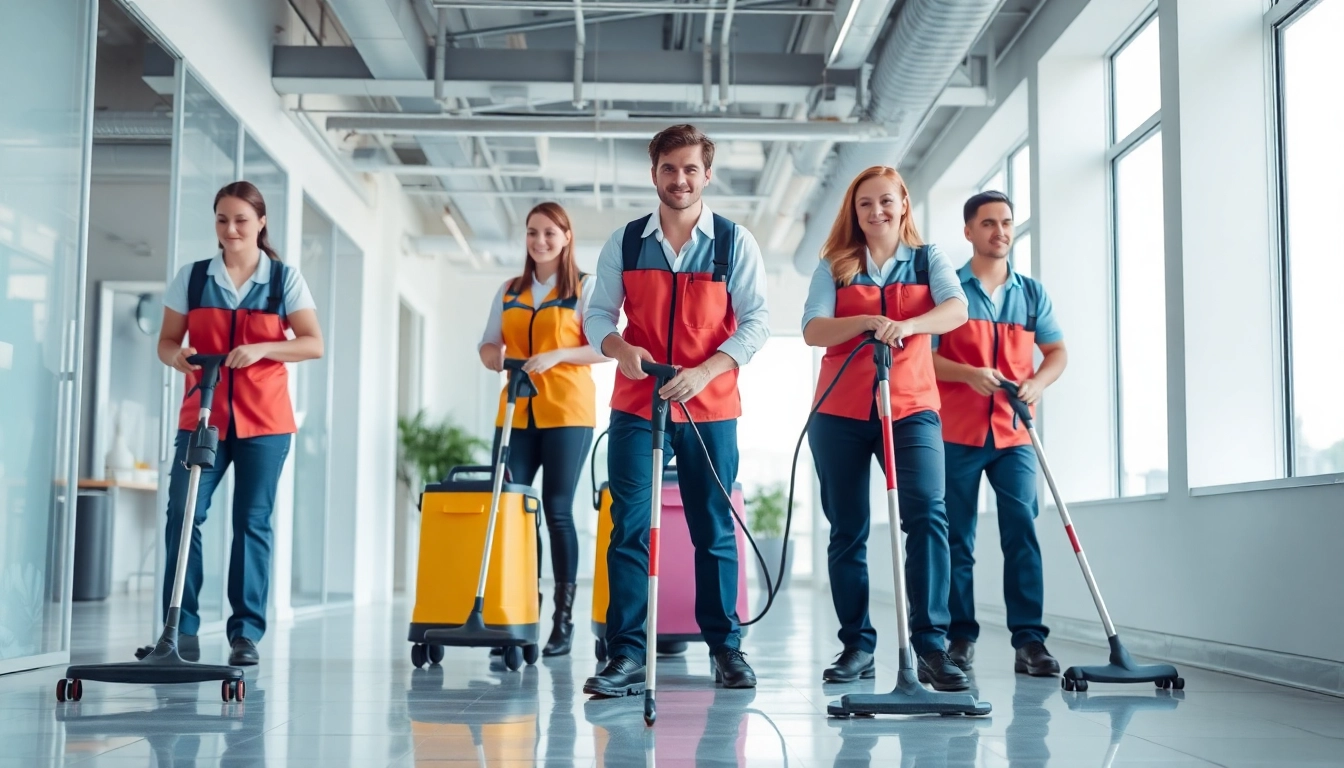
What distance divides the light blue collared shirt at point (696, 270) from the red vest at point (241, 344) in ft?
3.84

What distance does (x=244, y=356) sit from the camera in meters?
3.61

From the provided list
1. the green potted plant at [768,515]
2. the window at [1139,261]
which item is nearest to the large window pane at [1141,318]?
the window at [1139,261]

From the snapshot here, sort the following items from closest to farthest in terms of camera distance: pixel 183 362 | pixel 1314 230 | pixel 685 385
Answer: pixel 685 385
pixel 183 362
pixel 1314 230

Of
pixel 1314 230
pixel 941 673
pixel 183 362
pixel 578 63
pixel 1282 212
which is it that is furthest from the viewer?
pixel 578 63

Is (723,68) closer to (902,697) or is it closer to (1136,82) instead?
(1136,82)

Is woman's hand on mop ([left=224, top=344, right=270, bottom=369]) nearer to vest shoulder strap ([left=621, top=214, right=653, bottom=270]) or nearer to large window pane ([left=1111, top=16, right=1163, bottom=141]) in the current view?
vest shoulder strap ([left=621, top=214, right=653, bottom=270])

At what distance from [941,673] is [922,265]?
3.46ft

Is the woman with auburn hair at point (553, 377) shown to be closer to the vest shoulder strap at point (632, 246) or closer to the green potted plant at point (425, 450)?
the vest shoulder strap at point (632, 246)

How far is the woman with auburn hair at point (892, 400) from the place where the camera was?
10.6ft

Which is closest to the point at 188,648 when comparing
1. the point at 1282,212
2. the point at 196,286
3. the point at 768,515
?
the point at 196,286

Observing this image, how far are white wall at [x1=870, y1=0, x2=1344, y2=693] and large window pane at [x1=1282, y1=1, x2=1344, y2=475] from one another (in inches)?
5.0

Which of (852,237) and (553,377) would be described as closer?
(852,237)

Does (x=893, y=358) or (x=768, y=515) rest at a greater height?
(x=893, y=358)

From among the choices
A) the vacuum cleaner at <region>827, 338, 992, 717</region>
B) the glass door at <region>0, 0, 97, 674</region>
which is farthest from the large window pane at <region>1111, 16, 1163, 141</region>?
the glass door at <region>0, 0, 97, 674</region>
